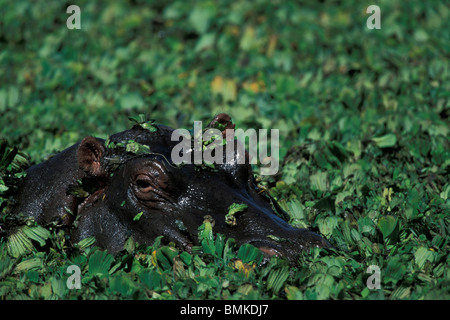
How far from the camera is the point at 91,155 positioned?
5.15 meters

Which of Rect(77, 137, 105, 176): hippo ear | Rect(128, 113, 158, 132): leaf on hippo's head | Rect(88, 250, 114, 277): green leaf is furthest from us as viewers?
Rect(128, 113, 158, 132): leaf on hippo's head

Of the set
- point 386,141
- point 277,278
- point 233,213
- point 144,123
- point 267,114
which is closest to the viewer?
point 277,278

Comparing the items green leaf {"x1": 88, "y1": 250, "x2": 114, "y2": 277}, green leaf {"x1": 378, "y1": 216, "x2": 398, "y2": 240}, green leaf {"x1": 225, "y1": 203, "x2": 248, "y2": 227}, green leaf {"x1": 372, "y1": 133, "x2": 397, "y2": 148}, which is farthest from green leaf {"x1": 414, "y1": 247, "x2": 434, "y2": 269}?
green leaf {"x1": 372, "y1": 133, "x2": 397, "y2": 148}

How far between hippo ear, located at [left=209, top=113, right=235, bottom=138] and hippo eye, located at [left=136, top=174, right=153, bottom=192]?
83 cm

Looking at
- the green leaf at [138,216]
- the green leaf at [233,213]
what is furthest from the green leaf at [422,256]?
the green leaf at [138,216]

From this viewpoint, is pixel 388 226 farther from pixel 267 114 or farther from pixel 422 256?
pixel 267 114

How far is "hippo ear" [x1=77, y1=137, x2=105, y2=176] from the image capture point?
5.09m

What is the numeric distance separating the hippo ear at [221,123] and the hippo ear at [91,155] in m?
0.85

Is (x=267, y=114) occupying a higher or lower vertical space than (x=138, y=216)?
higher

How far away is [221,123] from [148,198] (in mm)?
995

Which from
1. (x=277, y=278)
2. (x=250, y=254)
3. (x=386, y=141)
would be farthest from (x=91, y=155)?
(x=386, y=141)

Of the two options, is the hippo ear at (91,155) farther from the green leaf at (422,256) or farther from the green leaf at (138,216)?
the green leaf at (422,256)

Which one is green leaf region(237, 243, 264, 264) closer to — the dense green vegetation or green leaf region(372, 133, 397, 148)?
the dense green vegetation
